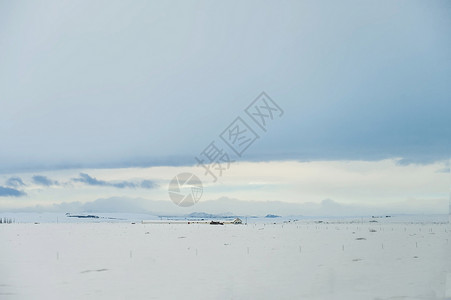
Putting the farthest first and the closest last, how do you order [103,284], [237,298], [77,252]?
[77,252]
[103,284]
[237,298]

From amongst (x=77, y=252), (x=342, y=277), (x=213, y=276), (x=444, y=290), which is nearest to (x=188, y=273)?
(x=213, y=276)

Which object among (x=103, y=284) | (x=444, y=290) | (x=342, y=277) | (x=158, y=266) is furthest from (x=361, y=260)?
(x=103, y=284)

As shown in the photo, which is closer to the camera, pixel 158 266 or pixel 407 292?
pixel 407 292

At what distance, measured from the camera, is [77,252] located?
46.7 meters

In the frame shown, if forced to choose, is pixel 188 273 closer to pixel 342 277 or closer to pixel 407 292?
pixel 342 277

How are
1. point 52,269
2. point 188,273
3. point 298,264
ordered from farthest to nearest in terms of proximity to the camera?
point 298,264 < point 52,269 < point 188,273

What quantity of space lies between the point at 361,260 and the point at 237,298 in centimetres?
1915

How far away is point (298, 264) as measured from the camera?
119 feet

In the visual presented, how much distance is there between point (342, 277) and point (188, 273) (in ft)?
31.9

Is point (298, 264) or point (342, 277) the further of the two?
point (298, 264)

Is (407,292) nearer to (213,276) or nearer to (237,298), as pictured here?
(237,298)

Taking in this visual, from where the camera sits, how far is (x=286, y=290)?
83.1ft

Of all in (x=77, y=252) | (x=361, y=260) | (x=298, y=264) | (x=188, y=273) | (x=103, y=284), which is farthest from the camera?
(x=77, y=252)

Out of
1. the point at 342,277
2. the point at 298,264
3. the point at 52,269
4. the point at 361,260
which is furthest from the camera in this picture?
the point at 361,260
